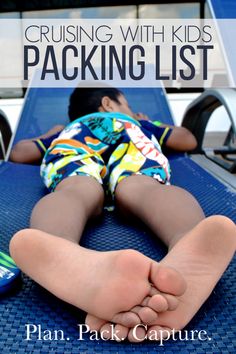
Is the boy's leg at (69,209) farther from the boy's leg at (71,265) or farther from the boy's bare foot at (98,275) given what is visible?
the boy's bare foot at (98,275)

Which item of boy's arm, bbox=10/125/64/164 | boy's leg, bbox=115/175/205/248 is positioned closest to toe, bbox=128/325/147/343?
boy's leg, bbox=115/175/205/248

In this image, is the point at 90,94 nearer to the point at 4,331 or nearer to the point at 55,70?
the point at 55,70

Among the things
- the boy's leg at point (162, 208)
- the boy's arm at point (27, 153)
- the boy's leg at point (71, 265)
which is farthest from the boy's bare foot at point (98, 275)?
the boy's arm at point (27, 153)

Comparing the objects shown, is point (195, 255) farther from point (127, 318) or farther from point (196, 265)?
point (127, 318)

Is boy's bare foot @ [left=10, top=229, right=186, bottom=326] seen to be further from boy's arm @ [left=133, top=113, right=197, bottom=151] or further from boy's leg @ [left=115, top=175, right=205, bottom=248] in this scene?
boy's arm @ [left=133, top=113, right=197, bottom=151]

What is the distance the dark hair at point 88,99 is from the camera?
5.51ft

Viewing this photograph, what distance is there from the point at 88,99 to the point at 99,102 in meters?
0.09

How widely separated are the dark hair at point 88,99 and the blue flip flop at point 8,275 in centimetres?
95

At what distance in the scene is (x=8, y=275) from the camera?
2.55 feet

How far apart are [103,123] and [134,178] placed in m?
0.31

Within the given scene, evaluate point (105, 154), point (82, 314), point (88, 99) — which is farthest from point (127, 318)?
point (88, 99)

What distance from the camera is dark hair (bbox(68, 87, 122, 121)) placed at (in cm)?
168

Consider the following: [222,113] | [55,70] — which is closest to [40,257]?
[55,70]

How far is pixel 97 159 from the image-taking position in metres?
1.25
